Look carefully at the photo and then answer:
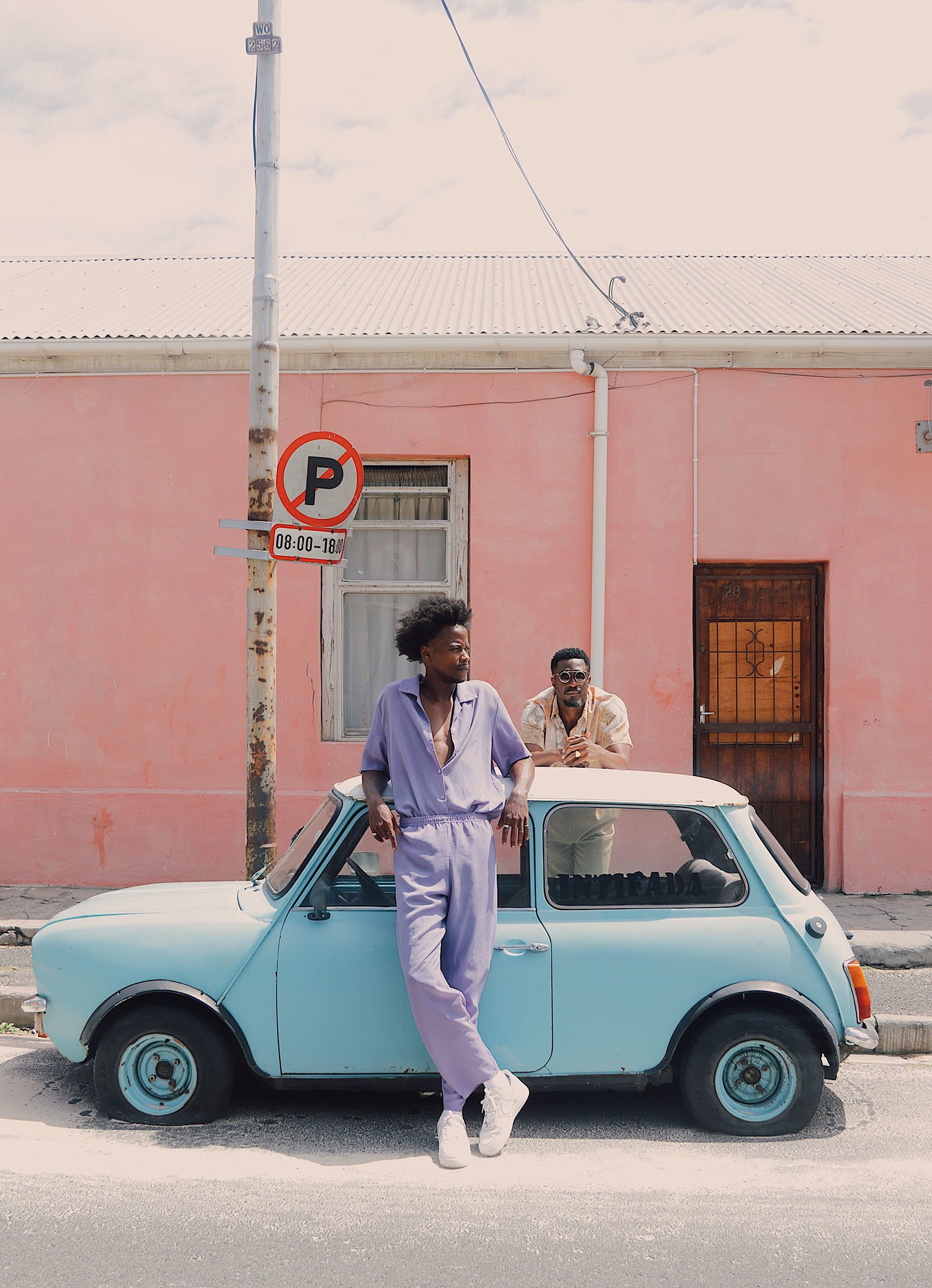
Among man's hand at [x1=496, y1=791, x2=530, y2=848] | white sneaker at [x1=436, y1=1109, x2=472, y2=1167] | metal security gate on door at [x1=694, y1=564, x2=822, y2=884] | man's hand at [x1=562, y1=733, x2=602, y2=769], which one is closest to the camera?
white sneaker at [x1=436, y1=1109, x2=472, y2=1167]

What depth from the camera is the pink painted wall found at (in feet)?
24.6

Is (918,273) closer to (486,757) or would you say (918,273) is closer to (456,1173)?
(486,757)

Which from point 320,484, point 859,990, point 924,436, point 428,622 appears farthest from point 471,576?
point 859,990

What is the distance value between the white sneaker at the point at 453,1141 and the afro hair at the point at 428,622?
1.63m

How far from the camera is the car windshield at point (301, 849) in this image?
3807 millimetres

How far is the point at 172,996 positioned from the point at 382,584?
4.57 metres

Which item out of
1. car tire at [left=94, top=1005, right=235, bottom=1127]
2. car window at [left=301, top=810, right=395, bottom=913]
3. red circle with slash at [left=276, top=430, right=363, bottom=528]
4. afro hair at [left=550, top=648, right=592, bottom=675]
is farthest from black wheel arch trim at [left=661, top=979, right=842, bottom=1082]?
red circle with slash at [left=276, top=430, right=363, bottom=528]

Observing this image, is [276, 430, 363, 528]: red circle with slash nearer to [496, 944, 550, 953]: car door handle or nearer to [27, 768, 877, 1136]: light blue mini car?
[27, 768, 877, 1136]: light blue mini car

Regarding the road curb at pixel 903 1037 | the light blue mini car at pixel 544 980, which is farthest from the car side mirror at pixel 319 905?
the road curb at pixel 903 1037

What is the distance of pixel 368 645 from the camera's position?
312 inches

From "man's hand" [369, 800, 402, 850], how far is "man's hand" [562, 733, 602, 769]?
123cm

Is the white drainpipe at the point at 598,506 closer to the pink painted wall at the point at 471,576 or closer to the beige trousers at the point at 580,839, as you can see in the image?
the pink painted wall at the point at 471,576

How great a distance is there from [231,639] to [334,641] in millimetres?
764

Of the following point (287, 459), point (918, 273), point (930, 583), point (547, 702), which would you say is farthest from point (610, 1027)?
point (918, 273)
